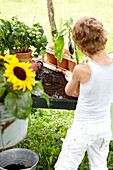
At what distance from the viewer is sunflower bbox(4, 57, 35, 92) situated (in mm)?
1388

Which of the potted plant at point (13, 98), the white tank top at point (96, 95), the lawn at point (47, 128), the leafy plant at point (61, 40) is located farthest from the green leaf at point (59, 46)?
the potted plant at point (13, 98)

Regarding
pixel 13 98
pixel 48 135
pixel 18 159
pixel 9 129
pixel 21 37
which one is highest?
pixel 21 37

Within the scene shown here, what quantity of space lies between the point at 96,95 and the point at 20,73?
24.9 inches

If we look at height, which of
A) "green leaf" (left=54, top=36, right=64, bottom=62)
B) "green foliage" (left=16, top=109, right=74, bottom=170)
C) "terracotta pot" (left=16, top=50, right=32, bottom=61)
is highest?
"green leaf" (left=54, top=36, right=64, bottom=62)

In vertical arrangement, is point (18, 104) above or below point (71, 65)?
below

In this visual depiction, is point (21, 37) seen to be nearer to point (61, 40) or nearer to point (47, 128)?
point (61, 40)

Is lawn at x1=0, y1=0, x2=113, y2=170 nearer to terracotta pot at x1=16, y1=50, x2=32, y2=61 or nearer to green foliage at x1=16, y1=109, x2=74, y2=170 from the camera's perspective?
green foliage at x1=16, y1=109, x2=74, y2=170

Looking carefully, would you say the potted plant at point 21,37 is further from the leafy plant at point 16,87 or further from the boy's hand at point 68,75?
the leafy plant at point 16,87

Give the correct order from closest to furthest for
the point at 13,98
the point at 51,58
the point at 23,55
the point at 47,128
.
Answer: the point at 13,98 → the point at 23,55 → the point at 51,58 → the point at 47,128

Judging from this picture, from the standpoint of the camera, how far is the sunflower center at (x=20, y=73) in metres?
1.42

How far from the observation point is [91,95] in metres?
1.97

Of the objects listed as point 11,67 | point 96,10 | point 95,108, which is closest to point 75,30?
point 95,108

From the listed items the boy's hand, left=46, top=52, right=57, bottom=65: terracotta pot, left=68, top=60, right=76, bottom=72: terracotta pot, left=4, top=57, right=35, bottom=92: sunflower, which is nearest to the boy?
the boy's hand

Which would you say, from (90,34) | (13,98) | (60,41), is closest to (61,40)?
(60,41)
